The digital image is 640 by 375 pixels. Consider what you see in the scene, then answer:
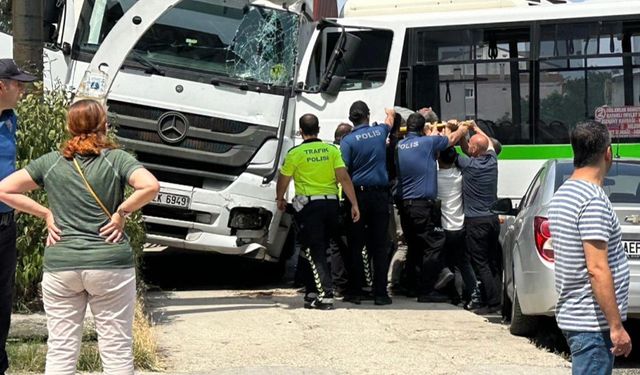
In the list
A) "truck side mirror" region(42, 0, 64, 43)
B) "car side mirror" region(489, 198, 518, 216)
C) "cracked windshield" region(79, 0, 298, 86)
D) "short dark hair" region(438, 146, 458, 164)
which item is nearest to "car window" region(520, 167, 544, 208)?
"car side mirror" region(489, 198, 518, 216)

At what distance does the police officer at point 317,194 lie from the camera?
33.8ft

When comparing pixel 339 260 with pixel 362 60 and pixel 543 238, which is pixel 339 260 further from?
pixel 543 238

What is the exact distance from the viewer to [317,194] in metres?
10.3

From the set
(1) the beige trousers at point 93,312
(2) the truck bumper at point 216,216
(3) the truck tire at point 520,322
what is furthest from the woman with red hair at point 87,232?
(2) the truck bumper at point 216,216

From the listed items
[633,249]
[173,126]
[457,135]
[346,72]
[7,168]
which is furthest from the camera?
[346,72]

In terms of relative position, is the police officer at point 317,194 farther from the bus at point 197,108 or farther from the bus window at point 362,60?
the bus window at point 362,60

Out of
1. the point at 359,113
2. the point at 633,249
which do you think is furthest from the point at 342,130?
the point at 633,249

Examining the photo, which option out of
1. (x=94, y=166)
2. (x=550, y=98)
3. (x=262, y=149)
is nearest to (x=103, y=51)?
(x=262, y=149)

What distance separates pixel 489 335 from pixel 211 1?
4.74 metres

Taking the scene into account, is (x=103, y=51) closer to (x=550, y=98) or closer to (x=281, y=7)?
(x=281, y=7)

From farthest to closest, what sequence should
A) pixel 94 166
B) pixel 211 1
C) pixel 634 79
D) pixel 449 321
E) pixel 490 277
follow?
pixel 634 79 < pixel 211 1 < pixel 490 277 < pixel 449 321 < pixel 94 166

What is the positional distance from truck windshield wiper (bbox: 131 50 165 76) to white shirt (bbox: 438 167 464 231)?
3122mm

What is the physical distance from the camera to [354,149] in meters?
10.8

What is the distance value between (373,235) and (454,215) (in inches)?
33.9
